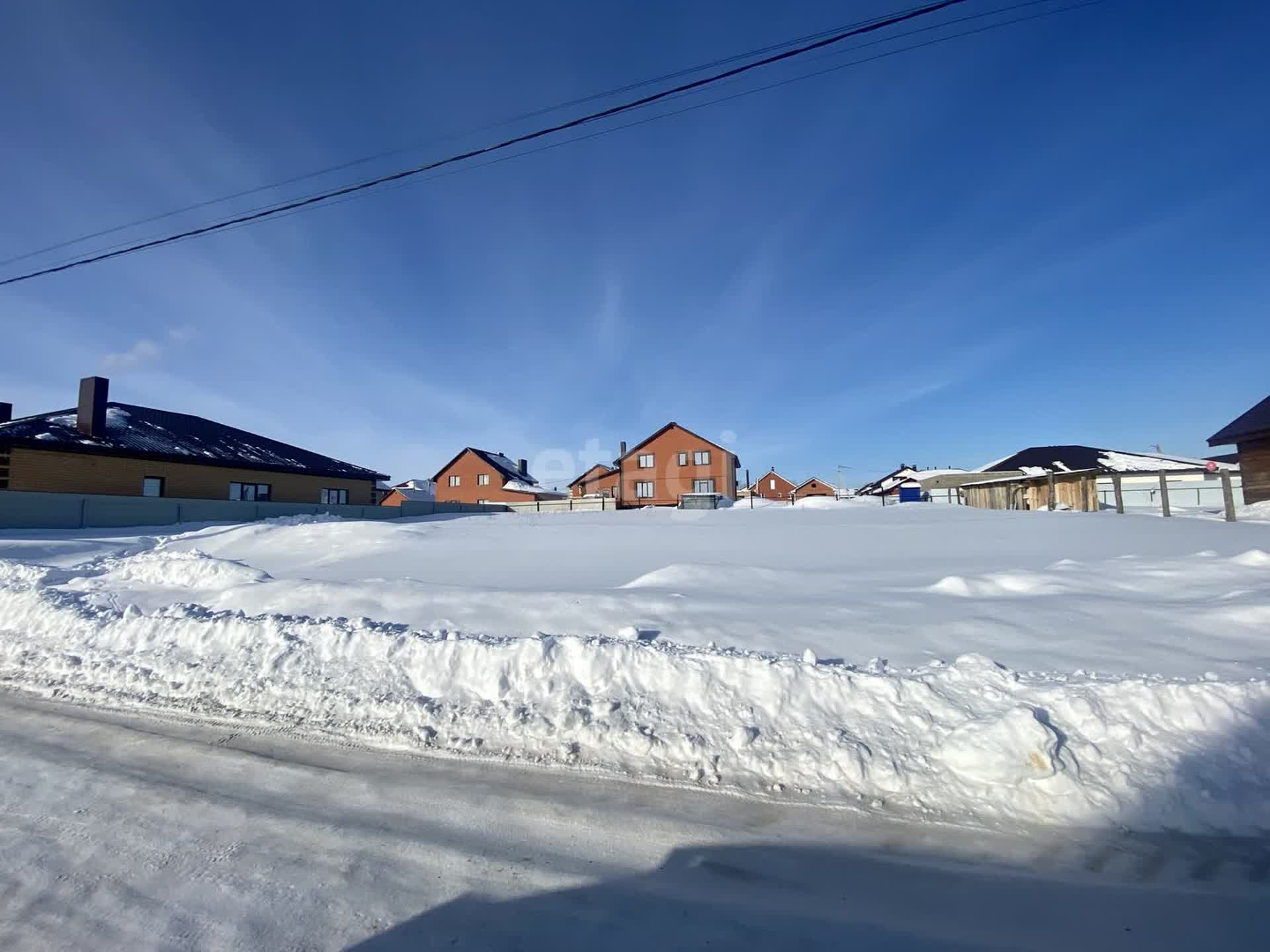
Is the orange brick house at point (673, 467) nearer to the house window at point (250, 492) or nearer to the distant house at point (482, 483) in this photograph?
the distant house at point (482, 483)

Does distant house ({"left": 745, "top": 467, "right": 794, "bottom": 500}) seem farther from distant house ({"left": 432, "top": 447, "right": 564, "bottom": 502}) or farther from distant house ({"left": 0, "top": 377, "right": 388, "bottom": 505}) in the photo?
distant house ({"left": 0, "top": 377, "right": 388, "bottom": 505})

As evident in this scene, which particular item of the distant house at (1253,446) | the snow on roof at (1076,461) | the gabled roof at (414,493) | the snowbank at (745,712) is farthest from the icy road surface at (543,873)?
the gabled roof at (414,493)

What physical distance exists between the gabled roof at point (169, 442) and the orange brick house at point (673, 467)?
2453 cm

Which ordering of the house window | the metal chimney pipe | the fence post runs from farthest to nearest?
the house window, the metal chimney pipe, the fence post

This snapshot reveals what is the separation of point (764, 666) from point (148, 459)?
27930 mm

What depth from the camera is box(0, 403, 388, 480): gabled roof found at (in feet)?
69.1

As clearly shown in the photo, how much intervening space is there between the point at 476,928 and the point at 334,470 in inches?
1325

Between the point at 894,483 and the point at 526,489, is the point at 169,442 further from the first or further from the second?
the point at 894,483

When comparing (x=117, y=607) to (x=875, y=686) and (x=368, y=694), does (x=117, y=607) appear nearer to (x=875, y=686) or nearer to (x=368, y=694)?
(x=368, y=694)

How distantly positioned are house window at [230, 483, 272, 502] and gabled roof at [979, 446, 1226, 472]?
46.4 metres

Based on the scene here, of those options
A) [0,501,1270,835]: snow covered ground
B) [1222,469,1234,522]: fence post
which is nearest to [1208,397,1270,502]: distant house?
[1222,469,1234,522]: fence post

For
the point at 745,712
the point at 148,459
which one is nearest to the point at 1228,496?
the point at 745,712

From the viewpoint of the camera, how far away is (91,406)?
22703 mm

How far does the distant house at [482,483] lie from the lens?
174 ft
